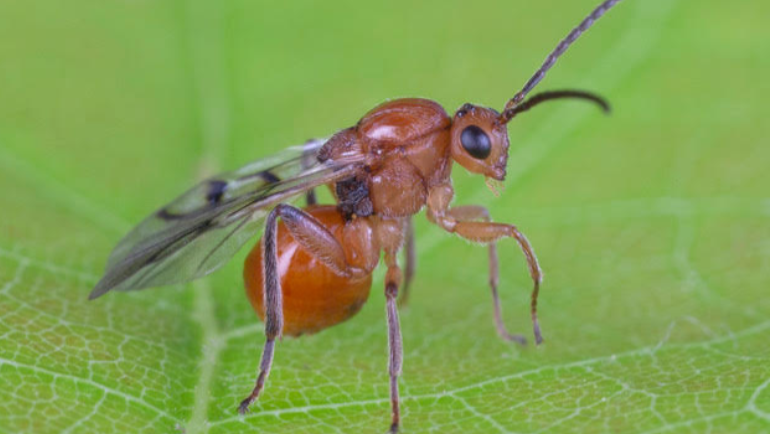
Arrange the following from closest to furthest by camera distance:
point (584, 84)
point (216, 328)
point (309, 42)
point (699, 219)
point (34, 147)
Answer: point (216, 328)
point (699, 219)
point (34, 147)
point (584, 84)
point (309, 42)

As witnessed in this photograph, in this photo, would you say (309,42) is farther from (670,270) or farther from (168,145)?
(670,270)

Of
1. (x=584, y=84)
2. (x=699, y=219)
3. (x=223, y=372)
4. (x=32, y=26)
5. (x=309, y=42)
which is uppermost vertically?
(x=32, y=26)

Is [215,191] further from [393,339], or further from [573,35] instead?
[573,35]

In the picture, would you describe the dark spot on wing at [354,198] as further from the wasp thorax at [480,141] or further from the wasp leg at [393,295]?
the wasp thorax at [480,141]

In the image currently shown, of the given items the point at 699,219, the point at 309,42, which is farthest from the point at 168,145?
the point at 699,219

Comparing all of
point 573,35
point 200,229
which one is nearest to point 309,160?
point 200,229

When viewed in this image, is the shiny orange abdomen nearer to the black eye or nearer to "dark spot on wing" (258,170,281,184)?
"dark spot on wing" (258,170,281,184)

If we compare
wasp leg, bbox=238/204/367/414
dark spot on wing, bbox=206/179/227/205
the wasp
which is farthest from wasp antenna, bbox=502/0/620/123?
dark spot on wing, bbox=206/179/227/205

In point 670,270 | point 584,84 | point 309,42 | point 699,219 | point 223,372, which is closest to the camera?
point 223,372
